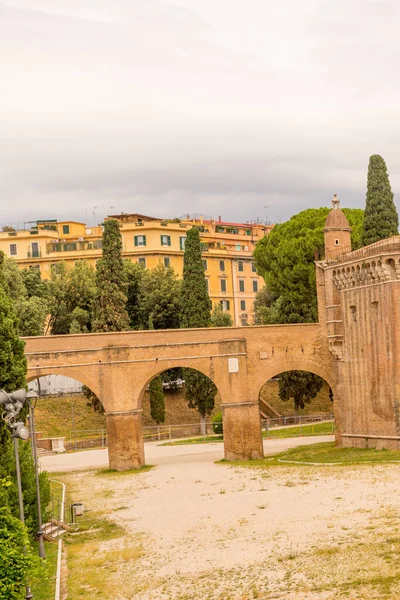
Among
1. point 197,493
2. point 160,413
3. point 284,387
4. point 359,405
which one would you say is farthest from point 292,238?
point 197,493

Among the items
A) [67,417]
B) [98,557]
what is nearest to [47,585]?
[98,557]

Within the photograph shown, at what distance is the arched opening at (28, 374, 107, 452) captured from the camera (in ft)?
186

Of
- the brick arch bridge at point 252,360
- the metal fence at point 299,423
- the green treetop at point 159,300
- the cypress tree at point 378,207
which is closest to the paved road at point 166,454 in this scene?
the metal fence at point 299,423

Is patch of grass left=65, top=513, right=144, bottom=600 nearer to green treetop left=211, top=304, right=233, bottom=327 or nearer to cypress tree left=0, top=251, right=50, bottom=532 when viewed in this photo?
cypress tree left=0, top=251, right=50, bottom=532

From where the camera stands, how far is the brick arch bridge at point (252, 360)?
3978cm

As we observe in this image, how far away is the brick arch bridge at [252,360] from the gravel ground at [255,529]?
2.64m

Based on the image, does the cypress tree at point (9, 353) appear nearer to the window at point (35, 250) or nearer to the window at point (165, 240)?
the window at point (165, 240)

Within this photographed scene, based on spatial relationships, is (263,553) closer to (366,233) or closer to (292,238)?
(366,233)

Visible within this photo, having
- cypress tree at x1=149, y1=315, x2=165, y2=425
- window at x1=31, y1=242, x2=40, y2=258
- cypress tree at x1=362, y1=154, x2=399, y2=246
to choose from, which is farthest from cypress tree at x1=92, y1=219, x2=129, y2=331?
window at x1=31, y1=242, x2=40, y2=258

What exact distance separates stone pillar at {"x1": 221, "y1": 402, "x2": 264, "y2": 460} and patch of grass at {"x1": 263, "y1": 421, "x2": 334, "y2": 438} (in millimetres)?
12511

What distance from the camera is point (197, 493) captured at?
33469 millimetres

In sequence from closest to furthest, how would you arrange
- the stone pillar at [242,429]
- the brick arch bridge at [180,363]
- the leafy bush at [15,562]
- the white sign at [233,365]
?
the leafy bush at [15,562] → the brick arch bridge at [180,363] → the stone pillar at [242,429] → the white sign at [233,365]

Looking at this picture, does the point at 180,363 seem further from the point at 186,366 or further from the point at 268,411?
the point at 268,411

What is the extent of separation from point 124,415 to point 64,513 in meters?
9.24
